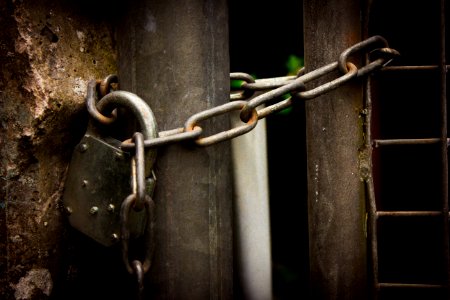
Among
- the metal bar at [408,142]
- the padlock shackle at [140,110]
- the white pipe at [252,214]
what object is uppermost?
the padlock shackle at [140,110]

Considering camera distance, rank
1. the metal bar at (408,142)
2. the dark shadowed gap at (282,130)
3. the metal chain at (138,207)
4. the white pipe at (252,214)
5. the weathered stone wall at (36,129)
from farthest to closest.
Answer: the dark shadowed gap at (282,130)
the white pipe at (252,214)
the metal bar at (408,142)
the weathered stone wall at (36,129)
the metal chain at (138,207)

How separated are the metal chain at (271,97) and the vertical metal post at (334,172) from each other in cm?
7

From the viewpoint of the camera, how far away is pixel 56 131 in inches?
29.3

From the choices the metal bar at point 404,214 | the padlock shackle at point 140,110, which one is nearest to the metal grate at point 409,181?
the metal bar at point 404,214

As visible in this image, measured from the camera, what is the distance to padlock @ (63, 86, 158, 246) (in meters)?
0.65

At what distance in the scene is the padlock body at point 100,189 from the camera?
66 cm

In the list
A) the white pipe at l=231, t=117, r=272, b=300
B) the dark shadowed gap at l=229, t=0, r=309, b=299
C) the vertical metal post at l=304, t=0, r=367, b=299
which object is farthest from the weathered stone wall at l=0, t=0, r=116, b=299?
the dark shadowed gap at l=229, t=0, r=309, b=299

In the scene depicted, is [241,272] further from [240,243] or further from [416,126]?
[416,126]

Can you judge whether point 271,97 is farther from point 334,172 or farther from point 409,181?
point 409,181

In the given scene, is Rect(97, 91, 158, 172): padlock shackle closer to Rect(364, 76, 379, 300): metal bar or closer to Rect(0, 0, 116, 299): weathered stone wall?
Rect(0, 0, 116, 299): weathered stone wall

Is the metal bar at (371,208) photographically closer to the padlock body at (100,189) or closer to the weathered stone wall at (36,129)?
the padlock body at (100,189)

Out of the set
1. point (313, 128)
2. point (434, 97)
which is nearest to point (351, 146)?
point (313, 128)

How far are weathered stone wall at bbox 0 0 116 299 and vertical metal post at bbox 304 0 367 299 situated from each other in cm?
54

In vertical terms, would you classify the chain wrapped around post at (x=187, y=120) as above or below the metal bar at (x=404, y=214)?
above
